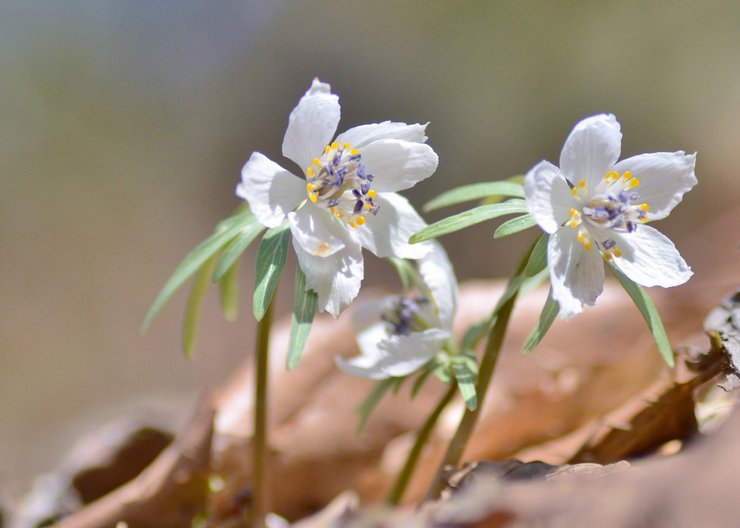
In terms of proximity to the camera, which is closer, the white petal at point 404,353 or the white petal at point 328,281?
the white petal at point 328,281

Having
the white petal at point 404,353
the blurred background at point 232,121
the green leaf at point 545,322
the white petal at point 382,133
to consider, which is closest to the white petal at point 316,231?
the white petal at point 382,133

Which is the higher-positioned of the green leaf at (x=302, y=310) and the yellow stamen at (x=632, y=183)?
the yellow stamen at (x=632, y=183)

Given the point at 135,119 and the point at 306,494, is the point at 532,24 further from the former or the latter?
the point at 306,494

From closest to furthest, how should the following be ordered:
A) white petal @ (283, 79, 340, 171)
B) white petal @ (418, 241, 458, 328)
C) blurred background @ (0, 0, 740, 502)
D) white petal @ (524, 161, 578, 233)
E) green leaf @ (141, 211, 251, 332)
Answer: white petal @ (524, 161, 578, 233) < white petal @ (283, 79, 340, 171) < green leaf @ (141, 211, 251, 332) < white petal @ (418, 241, 458, 328) < blurred background @ (0, 0, 740, 502)

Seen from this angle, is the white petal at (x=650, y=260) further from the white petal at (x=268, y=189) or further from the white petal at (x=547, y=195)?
the white petal at (x=268, y=189)

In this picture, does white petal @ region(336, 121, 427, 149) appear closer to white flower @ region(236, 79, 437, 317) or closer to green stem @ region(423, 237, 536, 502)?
white flower @ region(236, 79, 437, 317)

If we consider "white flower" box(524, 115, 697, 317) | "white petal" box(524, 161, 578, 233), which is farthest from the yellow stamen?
"white petal" box(524, 161, 578, 233)
